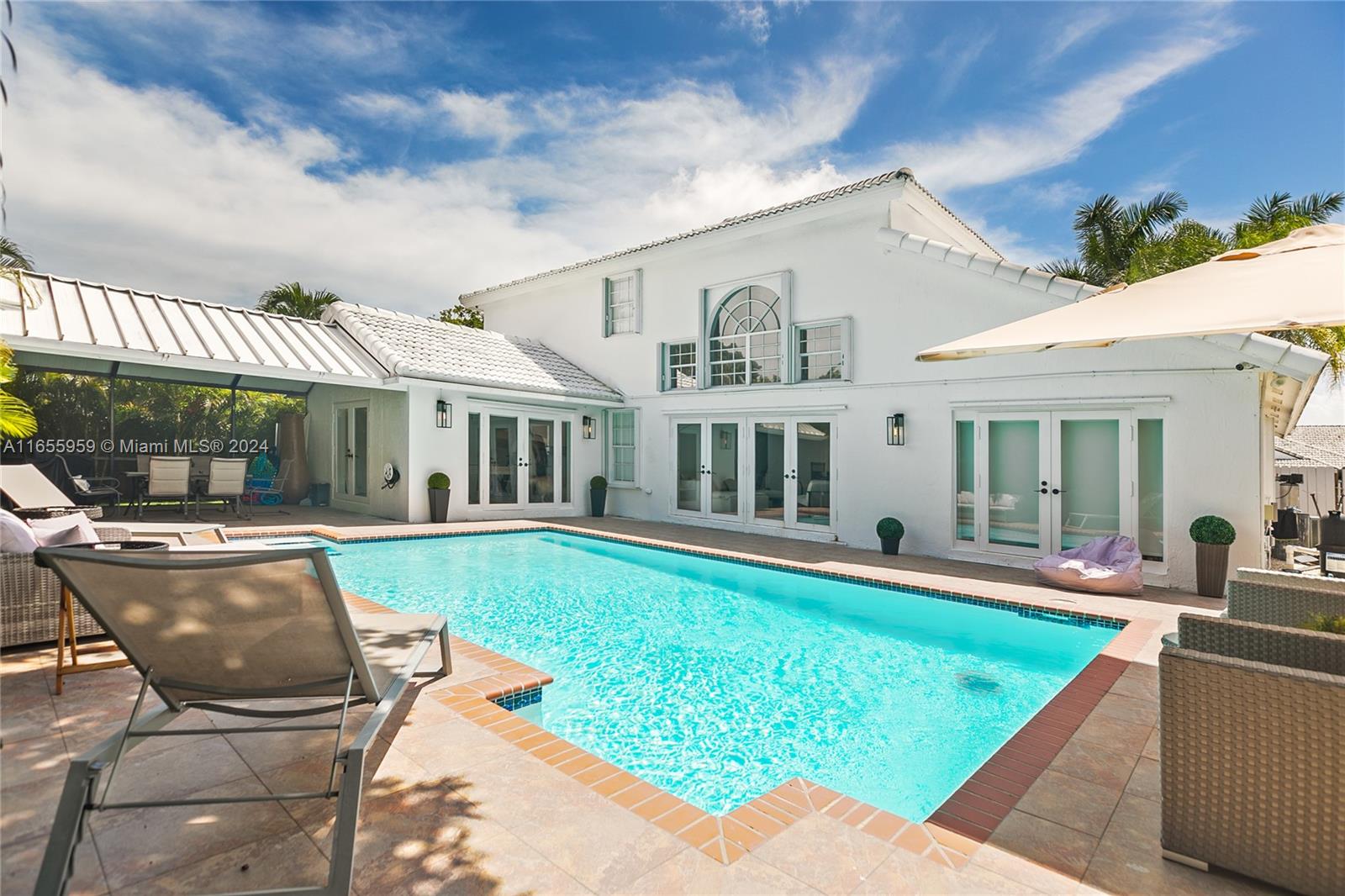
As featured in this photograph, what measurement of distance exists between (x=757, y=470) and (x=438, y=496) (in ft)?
20.4

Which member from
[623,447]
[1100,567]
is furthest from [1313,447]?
[623,447]

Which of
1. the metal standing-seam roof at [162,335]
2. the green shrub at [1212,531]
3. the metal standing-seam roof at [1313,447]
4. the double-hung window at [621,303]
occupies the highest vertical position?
the double-hung window at [621,303]

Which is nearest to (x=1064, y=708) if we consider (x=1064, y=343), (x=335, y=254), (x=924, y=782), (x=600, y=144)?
(x=924, y=782)

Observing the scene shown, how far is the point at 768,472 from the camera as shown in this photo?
12.2m

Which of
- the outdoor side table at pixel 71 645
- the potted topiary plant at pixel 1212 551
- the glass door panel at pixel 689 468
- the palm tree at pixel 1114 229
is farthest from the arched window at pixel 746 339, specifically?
the palm tree at pixel 1114 229

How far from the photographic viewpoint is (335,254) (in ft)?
50.8

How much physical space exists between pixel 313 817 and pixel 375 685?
19.4 inches

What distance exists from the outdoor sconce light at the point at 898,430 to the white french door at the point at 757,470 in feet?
3.70

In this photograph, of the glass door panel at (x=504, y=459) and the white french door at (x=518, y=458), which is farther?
the glass door panel at (x=504, y=459)

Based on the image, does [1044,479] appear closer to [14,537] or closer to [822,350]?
[822,350]

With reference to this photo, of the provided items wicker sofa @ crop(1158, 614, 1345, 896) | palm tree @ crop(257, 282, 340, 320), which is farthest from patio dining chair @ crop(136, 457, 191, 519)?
wicker sofa @ crop(1158, 614, 1345, 896)

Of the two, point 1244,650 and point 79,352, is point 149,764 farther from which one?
point 79,352

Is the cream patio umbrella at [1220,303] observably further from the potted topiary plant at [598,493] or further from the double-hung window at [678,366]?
the potted topiary plant at [598,493]

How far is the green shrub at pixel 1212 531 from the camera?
24.1 ft
